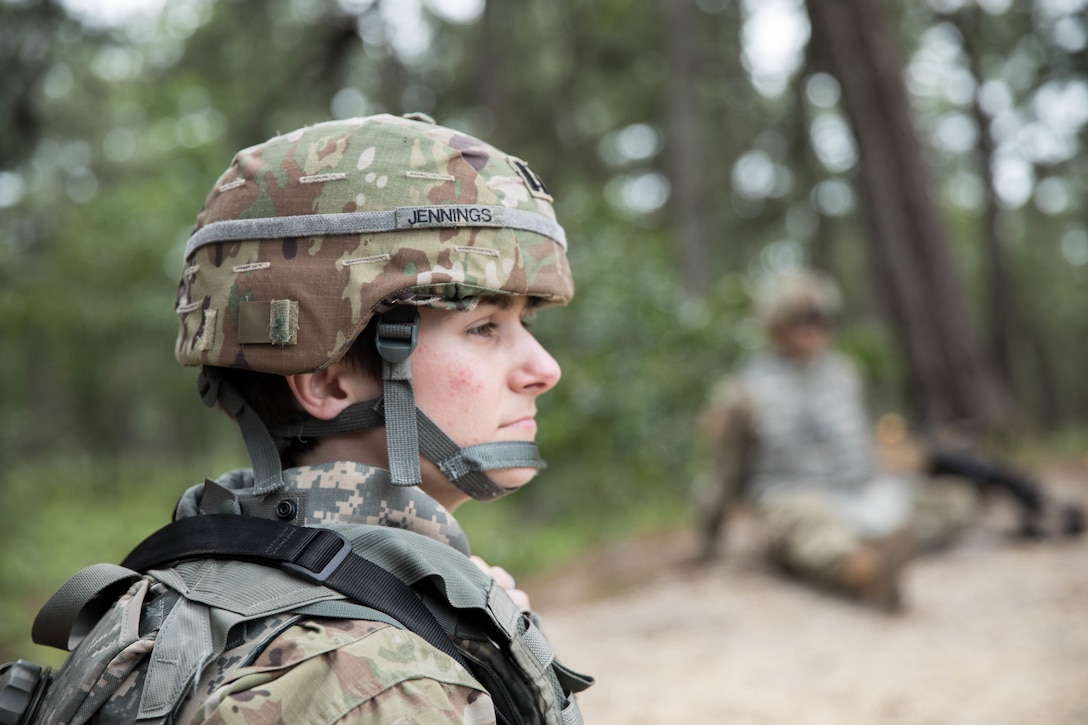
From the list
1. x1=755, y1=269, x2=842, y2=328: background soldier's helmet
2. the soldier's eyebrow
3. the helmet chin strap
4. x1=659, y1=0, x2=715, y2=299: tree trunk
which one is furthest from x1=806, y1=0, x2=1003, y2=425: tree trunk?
the helmet chin strap

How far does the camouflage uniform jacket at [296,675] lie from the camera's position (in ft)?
3.88

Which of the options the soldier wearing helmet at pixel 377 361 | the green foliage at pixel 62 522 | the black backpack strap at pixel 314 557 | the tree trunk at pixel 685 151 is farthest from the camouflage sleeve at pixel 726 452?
the black backpack strap at pixel 314 557

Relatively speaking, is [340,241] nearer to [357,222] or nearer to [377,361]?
[357,222]

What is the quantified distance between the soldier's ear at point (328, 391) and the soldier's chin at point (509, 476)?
9.6 inches

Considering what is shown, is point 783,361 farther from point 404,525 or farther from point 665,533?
point 404,525

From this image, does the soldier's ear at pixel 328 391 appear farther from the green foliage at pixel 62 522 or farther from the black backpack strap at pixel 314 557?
the green foliage at pixel 62 522

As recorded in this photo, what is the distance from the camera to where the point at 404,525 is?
1.55m

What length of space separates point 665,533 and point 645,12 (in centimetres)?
799

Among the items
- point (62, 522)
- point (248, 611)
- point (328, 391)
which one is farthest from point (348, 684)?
point (62, 522)

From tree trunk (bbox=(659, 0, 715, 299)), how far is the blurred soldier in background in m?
3.53

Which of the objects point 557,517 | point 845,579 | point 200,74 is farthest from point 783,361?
point 200,74

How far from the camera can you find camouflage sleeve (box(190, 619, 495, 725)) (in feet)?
3.84

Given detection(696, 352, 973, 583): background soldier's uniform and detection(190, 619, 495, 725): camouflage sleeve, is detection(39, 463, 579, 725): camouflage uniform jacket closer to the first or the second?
detection(190, 619, 495, 725): camouflage sleeve

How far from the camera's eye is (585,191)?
897 centimetres
